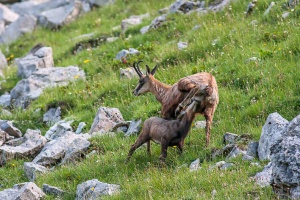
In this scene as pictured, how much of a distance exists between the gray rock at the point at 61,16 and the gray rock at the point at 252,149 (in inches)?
619

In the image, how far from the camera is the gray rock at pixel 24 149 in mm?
16031

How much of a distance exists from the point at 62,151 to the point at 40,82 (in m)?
5.74

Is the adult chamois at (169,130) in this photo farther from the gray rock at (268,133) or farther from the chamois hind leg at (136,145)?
the gray rock at (268,133)

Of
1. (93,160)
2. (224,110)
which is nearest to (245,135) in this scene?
(224,110)

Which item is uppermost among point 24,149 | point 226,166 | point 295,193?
point 295,193

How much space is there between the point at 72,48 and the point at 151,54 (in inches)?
179

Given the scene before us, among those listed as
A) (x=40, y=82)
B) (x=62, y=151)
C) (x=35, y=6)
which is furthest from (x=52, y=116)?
(x=35, y=6)

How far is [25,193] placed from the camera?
41.2 ft

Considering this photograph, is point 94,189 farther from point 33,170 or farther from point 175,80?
point 175,80

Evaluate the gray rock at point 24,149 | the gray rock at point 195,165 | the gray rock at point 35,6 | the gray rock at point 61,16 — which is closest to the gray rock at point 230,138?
the gray rock at point 195,165

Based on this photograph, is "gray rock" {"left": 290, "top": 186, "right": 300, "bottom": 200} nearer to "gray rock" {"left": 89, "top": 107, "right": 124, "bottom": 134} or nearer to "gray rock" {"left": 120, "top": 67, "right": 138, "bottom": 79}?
"gray rock" {"left": 89, "top": 107, "right": 124, "bottom": 134}

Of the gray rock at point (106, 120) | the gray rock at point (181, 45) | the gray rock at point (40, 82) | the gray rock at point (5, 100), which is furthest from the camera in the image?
the gray rock at point (5, 100)

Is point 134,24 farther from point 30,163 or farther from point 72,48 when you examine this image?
point 30,163

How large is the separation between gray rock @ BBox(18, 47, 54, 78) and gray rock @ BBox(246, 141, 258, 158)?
35.1 ft
